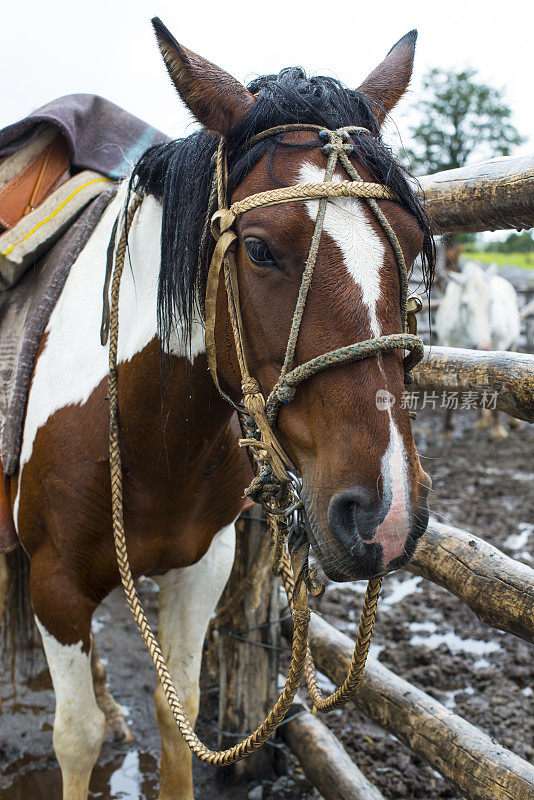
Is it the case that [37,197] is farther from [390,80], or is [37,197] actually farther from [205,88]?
[390,80]

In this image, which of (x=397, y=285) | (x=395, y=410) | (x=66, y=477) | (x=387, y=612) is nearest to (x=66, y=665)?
(x=66, y=477)

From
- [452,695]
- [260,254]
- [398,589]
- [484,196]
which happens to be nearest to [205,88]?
[260,254]

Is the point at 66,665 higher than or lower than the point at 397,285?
lower

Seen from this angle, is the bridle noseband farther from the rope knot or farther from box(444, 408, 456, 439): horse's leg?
box(444, 408, 456, 439): horse's leg

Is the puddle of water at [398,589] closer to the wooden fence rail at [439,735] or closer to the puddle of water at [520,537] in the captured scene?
the puddle of water at [520,537]

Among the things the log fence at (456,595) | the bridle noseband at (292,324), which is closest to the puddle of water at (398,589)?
the log fence at (456,595)

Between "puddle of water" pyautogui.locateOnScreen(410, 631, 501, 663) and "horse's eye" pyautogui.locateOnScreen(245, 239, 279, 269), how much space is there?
2.96 meters

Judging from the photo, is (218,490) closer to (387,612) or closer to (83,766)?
(83,766)

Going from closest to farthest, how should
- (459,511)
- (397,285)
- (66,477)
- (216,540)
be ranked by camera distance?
(397,285)
(66,477)
(216,540)
(459,511)

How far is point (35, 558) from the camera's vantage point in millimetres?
1922

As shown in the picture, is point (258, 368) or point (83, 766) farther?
point (83, 766)

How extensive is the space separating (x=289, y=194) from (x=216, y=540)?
131 cm

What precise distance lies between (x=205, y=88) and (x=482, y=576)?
4.86 ft

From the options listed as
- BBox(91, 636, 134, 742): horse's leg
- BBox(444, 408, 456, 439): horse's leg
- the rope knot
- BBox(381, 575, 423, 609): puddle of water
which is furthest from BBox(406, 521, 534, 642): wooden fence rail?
BBox(444, 408, 456, 439): horse's leg
